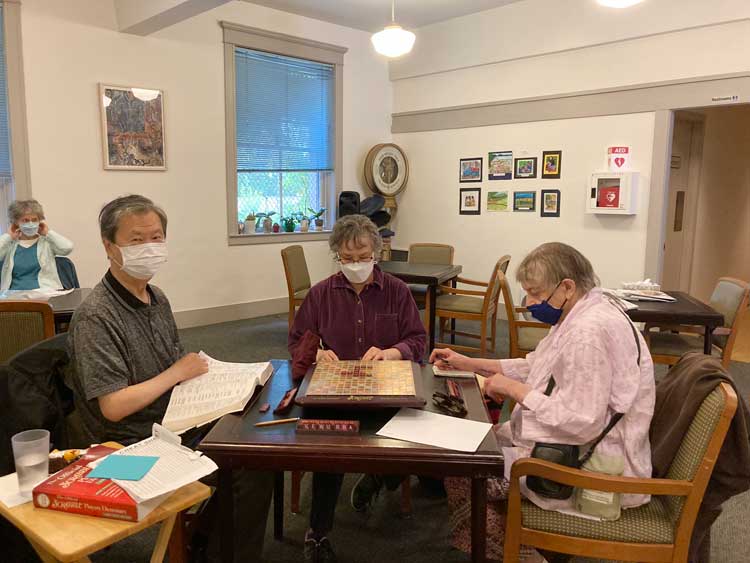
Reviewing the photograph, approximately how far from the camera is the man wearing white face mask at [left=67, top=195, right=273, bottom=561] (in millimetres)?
1676

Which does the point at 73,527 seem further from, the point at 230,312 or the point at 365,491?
the point at 230,312

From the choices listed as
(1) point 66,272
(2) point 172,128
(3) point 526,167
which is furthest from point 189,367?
(3) point 526,167

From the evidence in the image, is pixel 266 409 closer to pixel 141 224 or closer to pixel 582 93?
pixel 141 224

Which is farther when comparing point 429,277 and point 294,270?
point 294,270

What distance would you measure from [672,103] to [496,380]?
4326 millimetres

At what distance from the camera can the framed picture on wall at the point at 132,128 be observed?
5.00 meters

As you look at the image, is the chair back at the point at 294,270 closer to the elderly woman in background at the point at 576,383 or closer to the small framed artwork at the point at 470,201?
the small framed artwork at the point at 470,201

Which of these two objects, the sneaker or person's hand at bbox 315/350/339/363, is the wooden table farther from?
the sneaker

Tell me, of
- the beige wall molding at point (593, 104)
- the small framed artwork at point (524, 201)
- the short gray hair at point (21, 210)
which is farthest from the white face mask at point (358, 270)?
the small framed artwork at point (524, 201)

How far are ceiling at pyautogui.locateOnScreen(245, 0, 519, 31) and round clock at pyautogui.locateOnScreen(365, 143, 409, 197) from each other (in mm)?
1389

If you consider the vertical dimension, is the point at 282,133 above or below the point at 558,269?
above

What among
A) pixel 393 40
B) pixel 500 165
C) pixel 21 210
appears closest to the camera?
pixel 21 210

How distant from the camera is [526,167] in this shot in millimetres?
6043

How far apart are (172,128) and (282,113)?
1316mm
